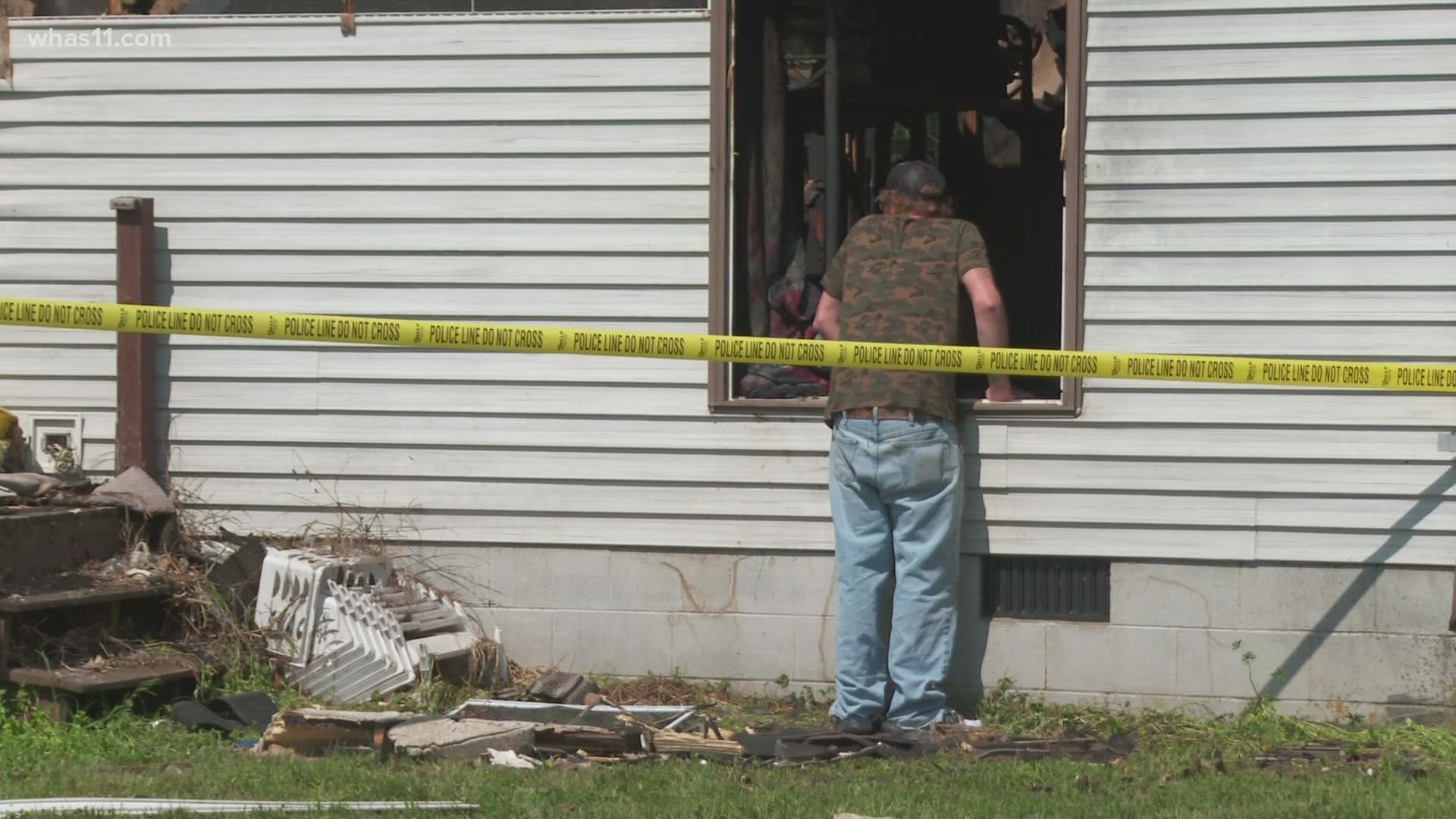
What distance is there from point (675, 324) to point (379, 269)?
4.38 ft

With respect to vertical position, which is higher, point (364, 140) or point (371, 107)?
point (371, 107)

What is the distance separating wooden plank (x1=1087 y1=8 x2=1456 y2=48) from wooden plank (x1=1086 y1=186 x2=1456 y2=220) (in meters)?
0.59

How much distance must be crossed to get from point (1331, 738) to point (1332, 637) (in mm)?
430

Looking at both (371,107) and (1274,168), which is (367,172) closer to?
(371,107)

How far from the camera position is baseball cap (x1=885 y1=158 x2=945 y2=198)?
6.46 meters

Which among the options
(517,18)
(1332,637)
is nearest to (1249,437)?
(1332,637)

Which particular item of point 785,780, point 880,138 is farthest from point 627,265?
point 880,138

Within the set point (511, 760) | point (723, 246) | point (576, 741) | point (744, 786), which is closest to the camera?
point (744, 786)

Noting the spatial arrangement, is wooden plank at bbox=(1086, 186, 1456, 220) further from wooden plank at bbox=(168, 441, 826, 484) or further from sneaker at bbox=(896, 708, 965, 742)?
sneaker at bbox=(896, 708, 965, 742)

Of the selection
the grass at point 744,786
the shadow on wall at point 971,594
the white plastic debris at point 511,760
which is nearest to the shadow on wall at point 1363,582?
the grass at point 744,786

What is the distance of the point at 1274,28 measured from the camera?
6559mm

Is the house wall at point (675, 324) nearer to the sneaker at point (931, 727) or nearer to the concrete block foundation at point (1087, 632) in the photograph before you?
the concrete block foundation at point (1087, 632)

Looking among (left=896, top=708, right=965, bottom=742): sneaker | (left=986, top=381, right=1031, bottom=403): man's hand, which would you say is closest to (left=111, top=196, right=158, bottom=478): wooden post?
(left=896, top=708, right=965, bottom=742): sneaker

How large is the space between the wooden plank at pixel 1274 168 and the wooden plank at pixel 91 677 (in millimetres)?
4236
